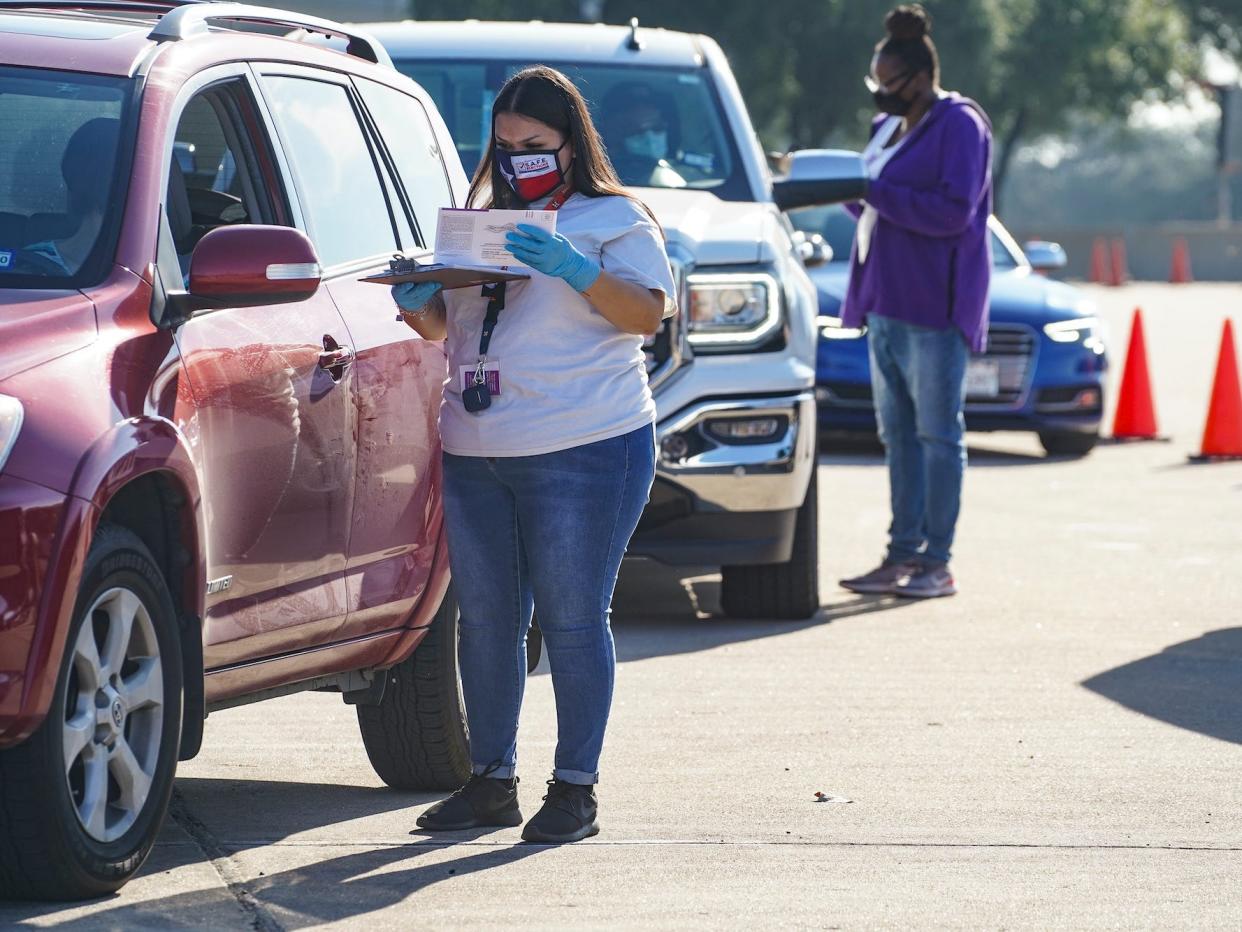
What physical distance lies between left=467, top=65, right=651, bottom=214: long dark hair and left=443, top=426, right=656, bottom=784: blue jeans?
55 centimetres

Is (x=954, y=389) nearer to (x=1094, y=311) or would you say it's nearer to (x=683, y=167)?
(x=683, y=167)

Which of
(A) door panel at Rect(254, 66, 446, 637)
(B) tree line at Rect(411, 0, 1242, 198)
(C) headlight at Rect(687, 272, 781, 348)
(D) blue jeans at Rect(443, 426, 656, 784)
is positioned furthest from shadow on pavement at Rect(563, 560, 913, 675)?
(B) tree line at Rect(411, 0, 1242, 198)

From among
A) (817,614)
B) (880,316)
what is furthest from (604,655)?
(880,316)

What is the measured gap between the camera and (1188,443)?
16672 mm

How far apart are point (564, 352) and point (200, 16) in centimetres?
112

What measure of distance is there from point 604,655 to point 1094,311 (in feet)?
34.8

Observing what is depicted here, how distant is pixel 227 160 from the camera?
18.3 feet

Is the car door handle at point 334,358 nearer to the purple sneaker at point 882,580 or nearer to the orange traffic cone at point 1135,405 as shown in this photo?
the purple sneaker at point 882,580

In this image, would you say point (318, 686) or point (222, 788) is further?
point (222, 788)

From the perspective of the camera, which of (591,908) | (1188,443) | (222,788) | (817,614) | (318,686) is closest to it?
A: (591,908)

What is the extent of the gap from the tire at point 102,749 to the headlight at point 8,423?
264mm

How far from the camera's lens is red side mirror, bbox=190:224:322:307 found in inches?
191

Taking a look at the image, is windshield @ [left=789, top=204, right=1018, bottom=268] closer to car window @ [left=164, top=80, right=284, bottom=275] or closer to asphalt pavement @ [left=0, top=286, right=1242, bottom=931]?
asphalt pavement @ [left=0, top=286, right=1242, bottom=931]

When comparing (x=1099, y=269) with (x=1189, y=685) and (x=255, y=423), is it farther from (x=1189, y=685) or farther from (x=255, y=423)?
(x=255, y=423)
